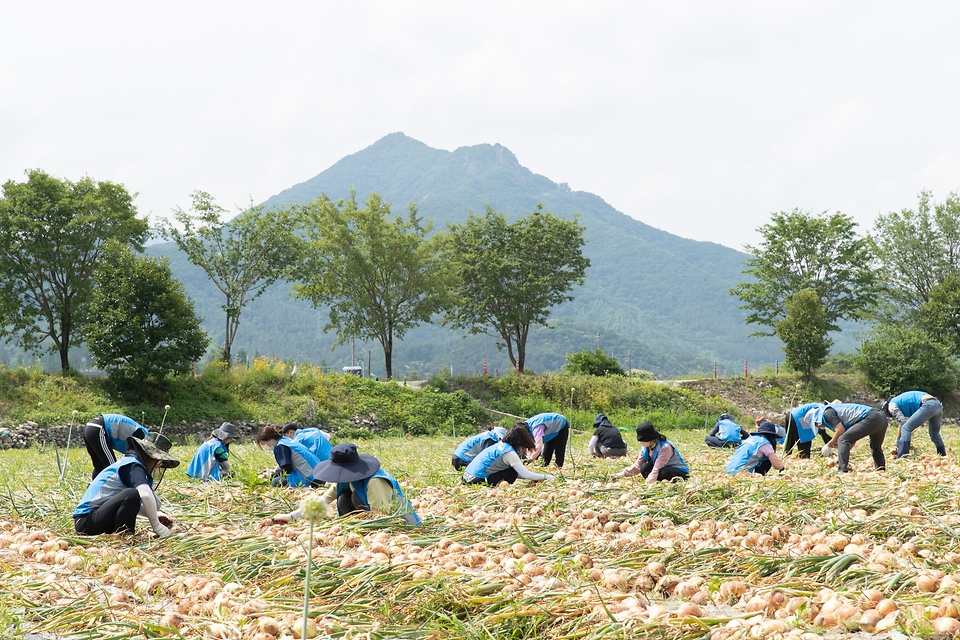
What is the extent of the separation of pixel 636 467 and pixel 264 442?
4.22 m

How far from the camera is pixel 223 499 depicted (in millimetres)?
7832

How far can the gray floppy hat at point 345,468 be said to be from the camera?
6.29 m

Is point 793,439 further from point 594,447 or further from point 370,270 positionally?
point 370,270

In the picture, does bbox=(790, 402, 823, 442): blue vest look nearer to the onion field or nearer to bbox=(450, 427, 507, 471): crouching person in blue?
the onion field

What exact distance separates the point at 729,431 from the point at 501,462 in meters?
7.45

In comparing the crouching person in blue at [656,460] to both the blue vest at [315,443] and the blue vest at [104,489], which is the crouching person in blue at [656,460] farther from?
the blue vest at [104,489]

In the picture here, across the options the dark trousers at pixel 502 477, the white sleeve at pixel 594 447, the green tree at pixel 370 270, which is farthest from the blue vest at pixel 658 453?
the green tree at pixel 370 270

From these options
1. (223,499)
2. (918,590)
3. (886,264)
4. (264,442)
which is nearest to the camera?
(918,590)

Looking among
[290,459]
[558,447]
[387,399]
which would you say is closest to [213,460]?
[290,459]

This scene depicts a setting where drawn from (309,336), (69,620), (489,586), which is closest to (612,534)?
(489,586)

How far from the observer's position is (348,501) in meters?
6.61

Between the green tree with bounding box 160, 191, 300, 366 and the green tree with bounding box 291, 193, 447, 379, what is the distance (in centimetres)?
105

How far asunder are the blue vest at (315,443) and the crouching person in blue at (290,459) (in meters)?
0.39

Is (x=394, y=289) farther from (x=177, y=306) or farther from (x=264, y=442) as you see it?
(x=264, y=442)
